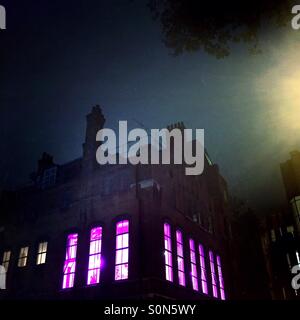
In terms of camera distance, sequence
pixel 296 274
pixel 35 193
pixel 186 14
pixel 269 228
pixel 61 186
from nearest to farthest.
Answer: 1. pixel 186 14
2. pixel 61 186
3. pixel 35 193
4. pixel 296 274
5. pixel 269 228

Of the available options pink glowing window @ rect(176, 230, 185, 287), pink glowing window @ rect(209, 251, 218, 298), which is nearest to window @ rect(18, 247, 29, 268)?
pink glowing window @ rect(176, 230, 185, 287)

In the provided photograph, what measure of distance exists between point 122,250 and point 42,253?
6778 millimetres

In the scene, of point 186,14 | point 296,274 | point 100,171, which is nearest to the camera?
point 186,14

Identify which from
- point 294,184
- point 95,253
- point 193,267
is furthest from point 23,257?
point 294,184

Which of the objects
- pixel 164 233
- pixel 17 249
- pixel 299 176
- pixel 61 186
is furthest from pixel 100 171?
pixel 299 176

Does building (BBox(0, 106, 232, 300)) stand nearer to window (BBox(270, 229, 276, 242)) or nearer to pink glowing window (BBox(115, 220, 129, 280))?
pink glowing window (BBox(115, 220, 129, 280))

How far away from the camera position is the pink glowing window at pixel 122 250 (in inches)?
686

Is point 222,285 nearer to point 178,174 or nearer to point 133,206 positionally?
point 178,174

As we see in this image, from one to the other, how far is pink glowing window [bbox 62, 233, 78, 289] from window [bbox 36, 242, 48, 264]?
2.11 meters

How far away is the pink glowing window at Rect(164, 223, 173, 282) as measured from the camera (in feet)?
59.1

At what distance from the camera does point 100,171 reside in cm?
2264

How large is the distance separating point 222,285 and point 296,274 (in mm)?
14747

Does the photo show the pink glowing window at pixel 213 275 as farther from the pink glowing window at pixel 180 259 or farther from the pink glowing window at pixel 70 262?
the pink glowing window at pixel 70 262

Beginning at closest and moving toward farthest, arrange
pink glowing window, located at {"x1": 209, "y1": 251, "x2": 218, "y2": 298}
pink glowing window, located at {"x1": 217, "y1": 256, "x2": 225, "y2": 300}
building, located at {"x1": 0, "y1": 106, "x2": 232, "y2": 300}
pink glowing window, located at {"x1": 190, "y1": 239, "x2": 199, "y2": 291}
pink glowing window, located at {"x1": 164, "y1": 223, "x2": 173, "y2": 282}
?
building, located at {"x1": 0, "y1": 106, "x2": 232, "y2": 300} < pink glowing window, located at {"x1": 164, "y1": 223, "x2": 173, "y2": 282} < pink glowing window, located at {"x1": 190, "y1": 239, "x2": 199, "y2": 291} < pink glowing window, located at {"x1": 209, "y1": 251, "x2": 218, "y2": 298} < pink glowing window, located at {"x1": 217, "y1": 256, "x2": 225, "y2": 300}
